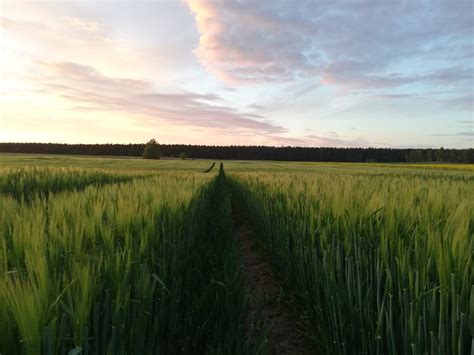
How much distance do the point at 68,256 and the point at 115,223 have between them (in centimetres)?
65

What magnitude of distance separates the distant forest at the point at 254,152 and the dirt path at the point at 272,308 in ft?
340

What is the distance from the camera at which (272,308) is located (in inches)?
134

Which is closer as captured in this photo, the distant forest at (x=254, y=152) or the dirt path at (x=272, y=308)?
the dirt path at (x=272, y=308)

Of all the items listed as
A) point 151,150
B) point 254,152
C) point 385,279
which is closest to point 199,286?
point 385,279

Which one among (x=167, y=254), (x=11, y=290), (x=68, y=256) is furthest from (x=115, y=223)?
(x=11, y=290)

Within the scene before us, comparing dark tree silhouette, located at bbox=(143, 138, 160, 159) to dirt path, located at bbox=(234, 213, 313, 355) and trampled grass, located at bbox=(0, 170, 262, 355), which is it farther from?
trampled grass, located at bbox=(0, 170, 262, 355)

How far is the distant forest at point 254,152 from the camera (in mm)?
105175

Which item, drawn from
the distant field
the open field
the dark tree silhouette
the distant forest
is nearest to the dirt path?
the open field

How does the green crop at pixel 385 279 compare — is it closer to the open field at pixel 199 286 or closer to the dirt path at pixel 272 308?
the open field at pixel 199 286

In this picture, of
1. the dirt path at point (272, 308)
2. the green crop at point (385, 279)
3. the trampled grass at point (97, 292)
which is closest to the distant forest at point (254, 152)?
the dirt path at point (272, 308)

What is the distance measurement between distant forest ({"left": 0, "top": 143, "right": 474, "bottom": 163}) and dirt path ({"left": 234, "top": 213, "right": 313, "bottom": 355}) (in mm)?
103514

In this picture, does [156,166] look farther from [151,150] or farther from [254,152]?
[254,152]

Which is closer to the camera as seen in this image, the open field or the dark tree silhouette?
the open field

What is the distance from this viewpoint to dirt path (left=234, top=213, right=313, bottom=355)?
2.60 m
